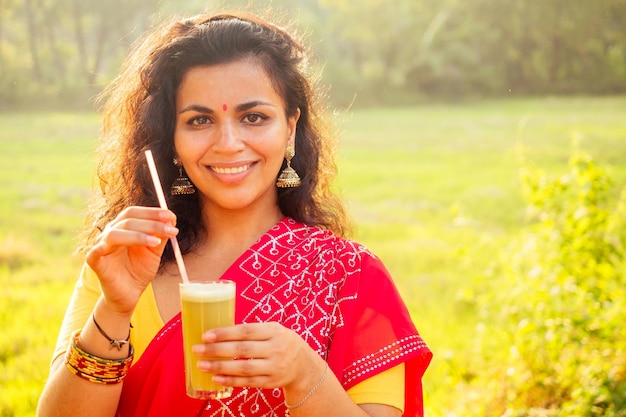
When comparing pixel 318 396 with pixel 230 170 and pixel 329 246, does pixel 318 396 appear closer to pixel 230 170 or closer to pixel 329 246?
pixel 329 246

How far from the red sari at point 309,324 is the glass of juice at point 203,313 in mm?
289

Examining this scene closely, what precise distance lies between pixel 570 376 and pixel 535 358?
0.60ft

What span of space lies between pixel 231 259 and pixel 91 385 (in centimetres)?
58

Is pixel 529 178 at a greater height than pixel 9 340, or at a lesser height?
greater

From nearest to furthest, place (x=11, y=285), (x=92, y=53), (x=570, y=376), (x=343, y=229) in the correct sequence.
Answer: (x=343, y=229), (x=570, y=376), (x=11, y=285), (x=92, y=53)

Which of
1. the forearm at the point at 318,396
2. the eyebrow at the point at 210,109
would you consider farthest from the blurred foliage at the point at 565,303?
the eyebrow at the point at 210,109

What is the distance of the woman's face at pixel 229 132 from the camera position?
2133 millimetres

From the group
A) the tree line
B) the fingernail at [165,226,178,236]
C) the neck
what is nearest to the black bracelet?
the fingernail at [165,226,178,236]

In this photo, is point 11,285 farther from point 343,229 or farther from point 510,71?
point 510,71

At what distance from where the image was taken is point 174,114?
2.30m

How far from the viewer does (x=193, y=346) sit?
166 centimetres

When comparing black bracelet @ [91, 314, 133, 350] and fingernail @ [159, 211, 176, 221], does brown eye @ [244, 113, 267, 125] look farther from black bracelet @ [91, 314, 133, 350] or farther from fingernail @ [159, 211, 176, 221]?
black bracelet @ [91, 314, 133, 350]

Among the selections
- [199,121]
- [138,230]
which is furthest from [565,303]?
[138,230]

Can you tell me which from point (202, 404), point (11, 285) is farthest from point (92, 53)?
point (202, 404)
